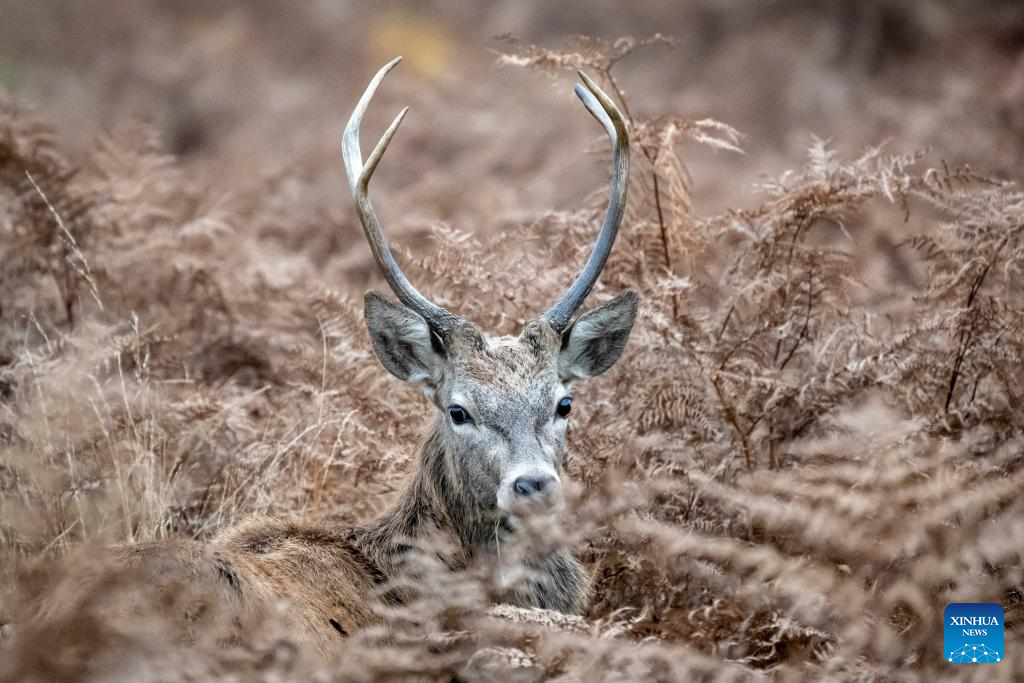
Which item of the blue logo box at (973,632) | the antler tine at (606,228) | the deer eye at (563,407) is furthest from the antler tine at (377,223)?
the blue logo box at (973,632)

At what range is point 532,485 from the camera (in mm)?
5074

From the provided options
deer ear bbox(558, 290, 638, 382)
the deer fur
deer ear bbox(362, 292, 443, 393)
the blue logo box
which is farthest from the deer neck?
the blue logo box

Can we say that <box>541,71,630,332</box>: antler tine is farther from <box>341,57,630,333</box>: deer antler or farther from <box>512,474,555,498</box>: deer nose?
<box>512,474,555,498</box>: deer nose

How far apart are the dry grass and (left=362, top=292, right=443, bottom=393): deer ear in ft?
1.79

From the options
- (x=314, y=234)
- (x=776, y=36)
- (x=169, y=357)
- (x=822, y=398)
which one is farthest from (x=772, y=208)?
(x=776, y=36)

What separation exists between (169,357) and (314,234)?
11.3ft

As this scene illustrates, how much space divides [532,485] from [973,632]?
1769 millimetres

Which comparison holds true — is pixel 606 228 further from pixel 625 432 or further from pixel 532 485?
pixel 532 485

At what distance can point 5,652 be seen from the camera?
3498mm

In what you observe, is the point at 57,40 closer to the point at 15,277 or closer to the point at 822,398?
the point at 15,277

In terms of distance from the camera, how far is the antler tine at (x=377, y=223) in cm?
537

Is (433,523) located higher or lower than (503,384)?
lower

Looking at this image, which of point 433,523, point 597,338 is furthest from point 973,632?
point 433,523

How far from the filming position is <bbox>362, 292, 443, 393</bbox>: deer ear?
18.4 ft
